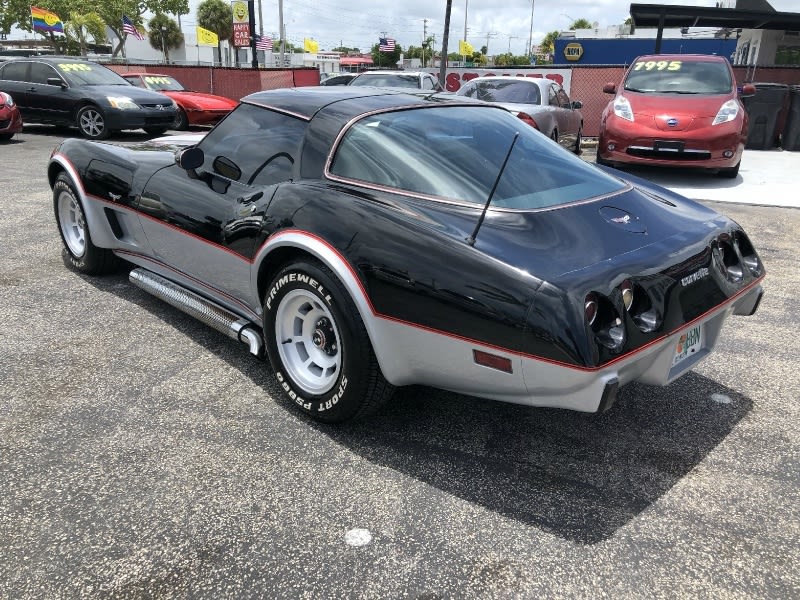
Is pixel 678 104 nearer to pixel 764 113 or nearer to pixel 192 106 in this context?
pixel 764 113

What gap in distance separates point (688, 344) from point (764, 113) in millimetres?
12075

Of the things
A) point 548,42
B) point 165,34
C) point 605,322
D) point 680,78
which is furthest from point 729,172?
point 548,42

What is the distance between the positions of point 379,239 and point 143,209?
1955mm

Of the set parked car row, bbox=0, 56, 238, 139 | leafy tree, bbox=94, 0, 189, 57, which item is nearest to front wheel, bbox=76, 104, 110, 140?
parked car row, bbox=0, 56, 238, 139

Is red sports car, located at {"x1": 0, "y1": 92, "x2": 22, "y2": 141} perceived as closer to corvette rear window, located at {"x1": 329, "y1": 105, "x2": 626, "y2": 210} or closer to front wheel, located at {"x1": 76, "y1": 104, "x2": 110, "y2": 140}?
front wheel, located at {"x1": 76, "y1": 104, "x2": 110, "y2": 140}

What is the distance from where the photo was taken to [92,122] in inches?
470

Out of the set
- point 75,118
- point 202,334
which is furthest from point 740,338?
point 75,118

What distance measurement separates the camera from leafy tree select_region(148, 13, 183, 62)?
58281 millimetres

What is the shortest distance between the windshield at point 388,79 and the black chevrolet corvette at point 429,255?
8.08 metres

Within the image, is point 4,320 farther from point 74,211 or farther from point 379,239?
point 379,239

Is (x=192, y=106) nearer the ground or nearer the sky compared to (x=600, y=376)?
nearer the sky

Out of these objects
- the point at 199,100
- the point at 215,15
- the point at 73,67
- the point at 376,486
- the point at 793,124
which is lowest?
the point at 376,486

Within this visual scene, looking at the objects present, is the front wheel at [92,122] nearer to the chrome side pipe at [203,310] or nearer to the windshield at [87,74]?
Answer: the windshield at [87,74]

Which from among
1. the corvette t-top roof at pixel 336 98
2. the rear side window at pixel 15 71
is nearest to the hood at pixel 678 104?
the corvette t-top roof at pixel 336 98
